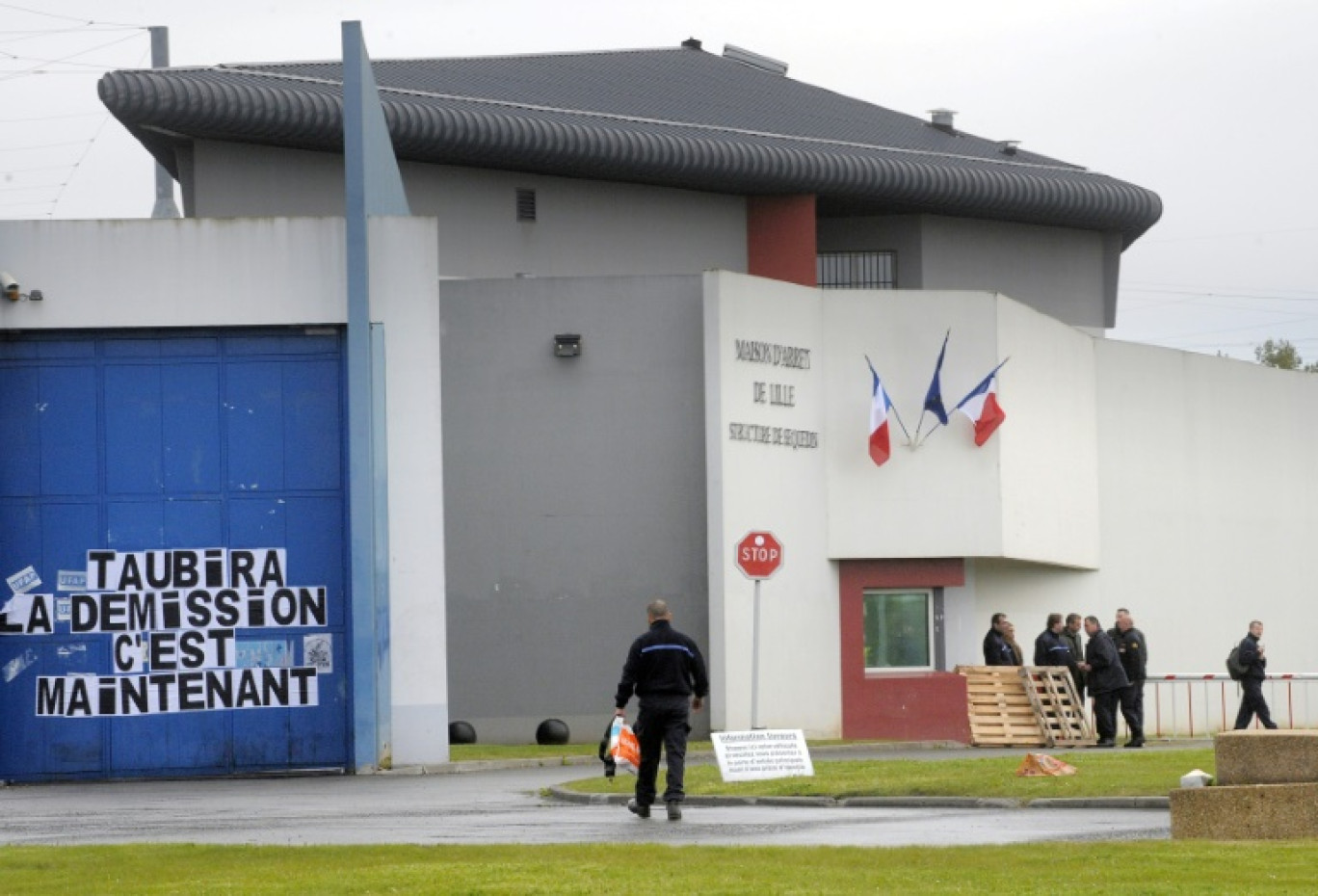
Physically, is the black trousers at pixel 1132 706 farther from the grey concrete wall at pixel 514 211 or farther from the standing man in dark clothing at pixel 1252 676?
the grey concrete wall at pixel 514 211

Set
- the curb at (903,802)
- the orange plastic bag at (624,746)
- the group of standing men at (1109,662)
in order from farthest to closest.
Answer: the group of standing men at (1109,662)
the orange plastic bag at (624,746)
the curb at (903,802)

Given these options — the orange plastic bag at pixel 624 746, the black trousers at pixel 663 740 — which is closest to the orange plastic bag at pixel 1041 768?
the orange plastic bag at pixel 624 746

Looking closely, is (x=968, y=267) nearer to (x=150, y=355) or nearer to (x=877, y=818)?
(x=150, y=355)

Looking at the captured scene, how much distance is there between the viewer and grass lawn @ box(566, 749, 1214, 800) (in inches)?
808

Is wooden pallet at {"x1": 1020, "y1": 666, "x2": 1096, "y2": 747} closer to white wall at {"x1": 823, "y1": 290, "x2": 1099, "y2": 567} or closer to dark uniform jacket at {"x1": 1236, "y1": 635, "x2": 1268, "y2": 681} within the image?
dark uniform jacket at {"x1": 1236, "y1": 635, "x2": 1268, "y2": 681}

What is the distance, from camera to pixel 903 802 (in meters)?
20.2

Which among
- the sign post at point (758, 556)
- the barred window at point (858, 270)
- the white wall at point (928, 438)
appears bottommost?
the sign post at point (758, 556)

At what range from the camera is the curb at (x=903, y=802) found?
763 inches

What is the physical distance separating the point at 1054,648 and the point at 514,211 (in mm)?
12452

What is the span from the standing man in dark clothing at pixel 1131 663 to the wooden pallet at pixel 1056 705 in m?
0.83

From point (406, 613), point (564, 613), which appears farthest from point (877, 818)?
point (564, 613)

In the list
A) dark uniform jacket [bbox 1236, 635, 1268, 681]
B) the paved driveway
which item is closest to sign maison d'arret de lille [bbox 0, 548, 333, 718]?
the paved driveway

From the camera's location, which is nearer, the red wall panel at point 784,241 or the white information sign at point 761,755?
the white information sign at point 761,755

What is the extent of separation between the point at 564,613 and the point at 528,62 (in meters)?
15.7
